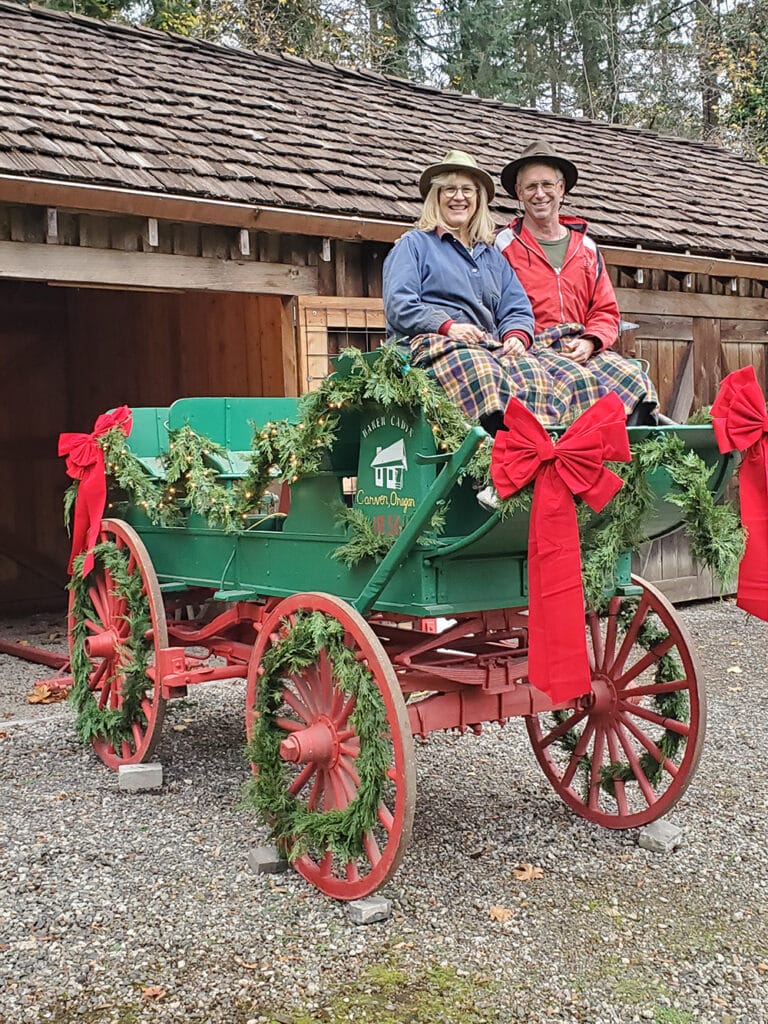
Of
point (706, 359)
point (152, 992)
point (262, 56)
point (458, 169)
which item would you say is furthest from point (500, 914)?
point (262, 56)

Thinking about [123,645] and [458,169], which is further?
[123,645]

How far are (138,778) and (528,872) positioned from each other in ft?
5.70

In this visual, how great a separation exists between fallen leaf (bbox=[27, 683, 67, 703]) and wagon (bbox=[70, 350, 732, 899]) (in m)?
1.79

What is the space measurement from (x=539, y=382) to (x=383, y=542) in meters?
0.77

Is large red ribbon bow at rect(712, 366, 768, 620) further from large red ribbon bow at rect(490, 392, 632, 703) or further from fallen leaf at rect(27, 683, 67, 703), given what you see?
fallen leaf at rect(27, 683, 67, 703)

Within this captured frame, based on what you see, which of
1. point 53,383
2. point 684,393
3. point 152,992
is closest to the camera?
point 152,992

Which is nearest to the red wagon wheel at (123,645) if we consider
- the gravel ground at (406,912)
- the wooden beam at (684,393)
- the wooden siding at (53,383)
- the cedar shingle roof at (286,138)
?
the gravel ground at (406,912)

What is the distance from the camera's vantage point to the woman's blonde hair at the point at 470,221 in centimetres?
391

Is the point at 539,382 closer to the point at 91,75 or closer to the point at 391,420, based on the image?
the point at 391,420

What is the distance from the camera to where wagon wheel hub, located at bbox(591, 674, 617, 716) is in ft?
13.1

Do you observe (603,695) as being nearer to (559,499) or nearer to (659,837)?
(659,837)

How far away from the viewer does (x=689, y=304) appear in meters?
9.30

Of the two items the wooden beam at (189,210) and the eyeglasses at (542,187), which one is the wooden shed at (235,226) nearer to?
the wooden beam at (189,210)

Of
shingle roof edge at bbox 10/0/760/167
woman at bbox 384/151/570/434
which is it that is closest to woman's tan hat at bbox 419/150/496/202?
woman at bbox 384/151/570/434
